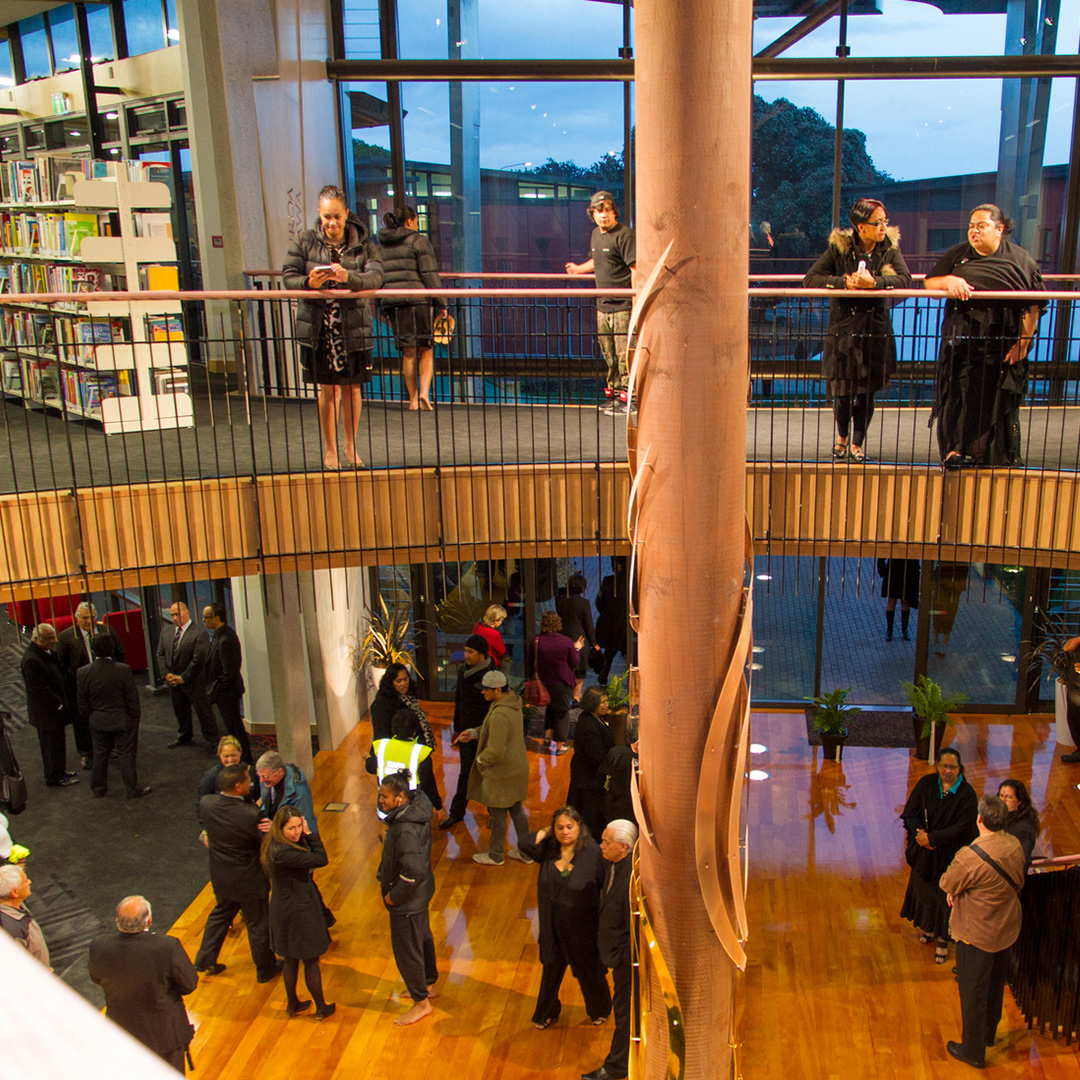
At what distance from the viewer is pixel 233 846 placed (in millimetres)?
6414

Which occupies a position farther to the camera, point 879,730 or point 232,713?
point 879,730

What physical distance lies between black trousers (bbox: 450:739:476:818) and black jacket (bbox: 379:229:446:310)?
3581mm

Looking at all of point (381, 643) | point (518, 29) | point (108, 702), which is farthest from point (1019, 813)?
point (518, 29)

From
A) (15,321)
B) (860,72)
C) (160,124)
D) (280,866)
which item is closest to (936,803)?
(280,866)

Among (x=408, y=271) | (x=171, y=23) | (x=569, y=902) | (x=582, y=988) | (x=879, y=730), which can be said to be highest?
(x=171, y=23)

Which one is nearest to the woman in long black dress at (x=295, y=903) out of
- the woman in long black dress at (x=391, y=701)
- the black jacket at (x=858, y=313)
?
the woman in long black dress at (x=391, y=701)

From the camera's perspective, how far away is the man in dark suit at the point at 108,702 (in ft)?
28.5

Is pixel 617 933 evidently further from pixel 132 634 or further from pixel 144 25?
pixel 144 25

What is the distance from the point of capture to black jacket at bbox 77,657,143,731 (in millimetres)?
8672

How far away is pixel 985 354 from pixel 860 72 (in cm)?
483

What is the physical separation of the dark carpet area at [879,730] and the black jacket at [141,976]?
698 centimetres

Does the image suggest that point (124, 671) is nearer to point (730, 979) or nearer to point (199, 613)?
point (199, 613)

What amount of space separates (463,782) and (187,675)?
2.85 meters

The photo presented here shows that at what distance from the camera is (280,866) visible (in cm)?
612
